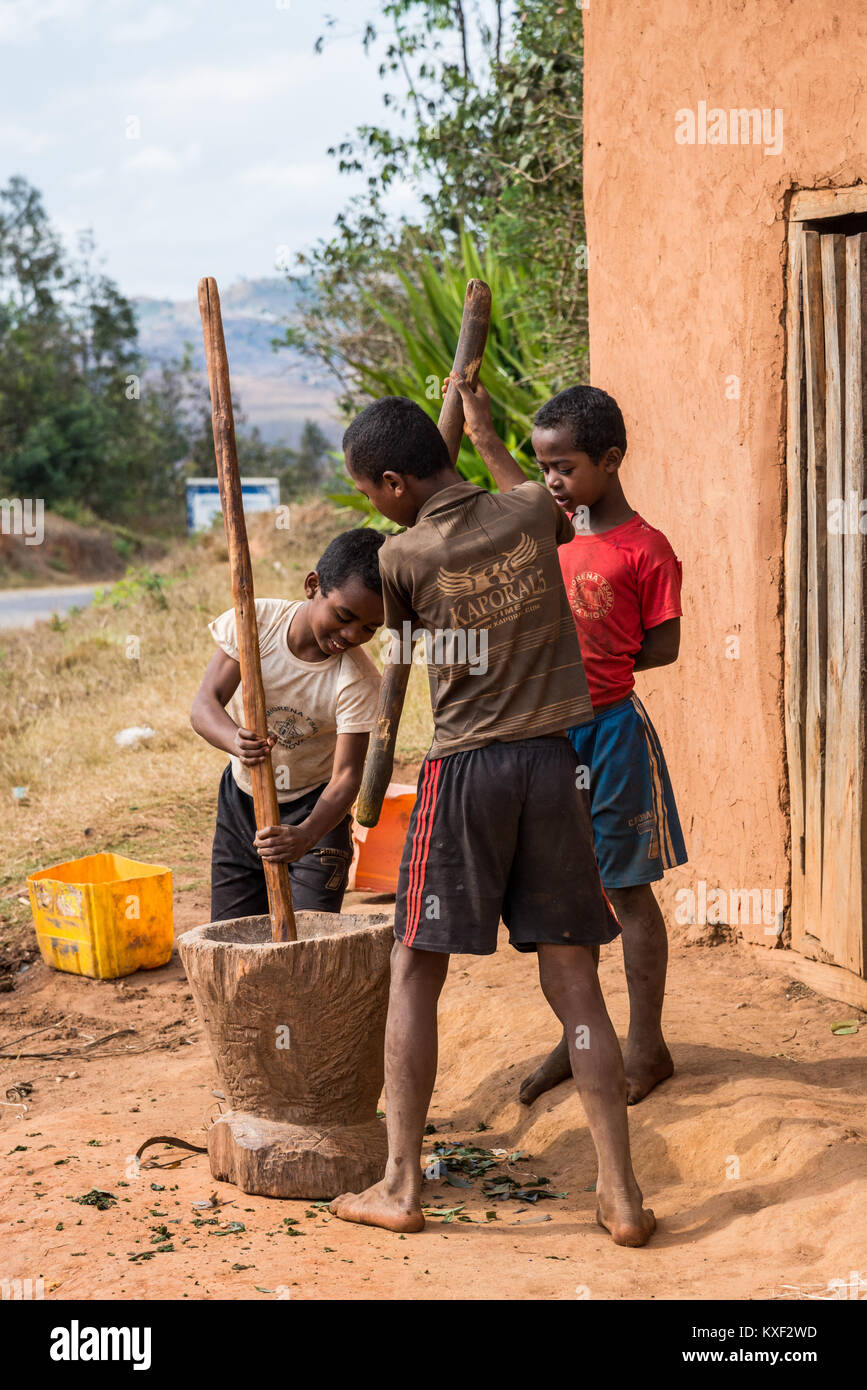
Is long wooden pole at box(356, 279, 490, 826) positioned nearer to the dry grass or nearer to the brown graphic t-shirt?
the brown graphic t-shirt

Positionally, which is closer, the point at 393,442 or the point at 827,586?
the point at 393,442

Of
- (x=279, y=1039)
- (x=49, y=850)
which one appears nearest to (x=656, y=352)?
(x=279, y=1039)

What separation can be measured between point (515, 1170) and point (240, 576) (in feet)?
5.22

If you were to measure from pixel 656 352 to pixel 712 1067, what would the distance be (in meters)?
2.36

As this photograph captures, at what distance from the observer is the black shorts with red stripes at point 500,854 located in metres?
2.65

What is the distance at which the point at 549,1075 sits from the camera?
3.46 metres

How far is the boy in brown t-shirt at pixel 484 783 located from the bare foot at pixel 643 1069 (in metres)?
0.57

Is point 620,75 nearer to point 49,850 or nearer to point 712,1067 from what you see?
point 712,1067

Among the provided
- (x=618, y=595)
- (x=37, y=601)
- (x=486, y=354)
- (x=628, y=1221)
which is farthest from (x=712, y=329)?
(x=37, y=601)

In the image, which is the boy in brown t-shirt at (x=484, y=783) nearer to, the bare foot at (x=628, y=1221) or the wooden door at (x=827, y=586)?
the bare foot at (x=628, y=1221)

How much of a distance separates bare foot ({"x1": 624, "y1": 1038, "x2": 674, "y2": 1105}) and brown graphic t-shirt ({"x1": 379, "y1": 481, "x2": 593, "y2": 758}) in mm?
1063

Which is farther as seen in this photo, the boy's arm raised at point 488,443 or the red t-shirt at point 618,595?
the red t-shirt at point 618,595

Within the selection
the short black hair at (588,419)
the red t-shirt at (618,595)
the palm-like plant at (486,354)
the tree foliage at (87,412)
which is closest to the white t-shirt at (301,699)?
the red t-shirt at (618,595)

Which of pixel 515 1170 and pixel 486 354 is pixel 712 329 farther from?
pixel 486 354
